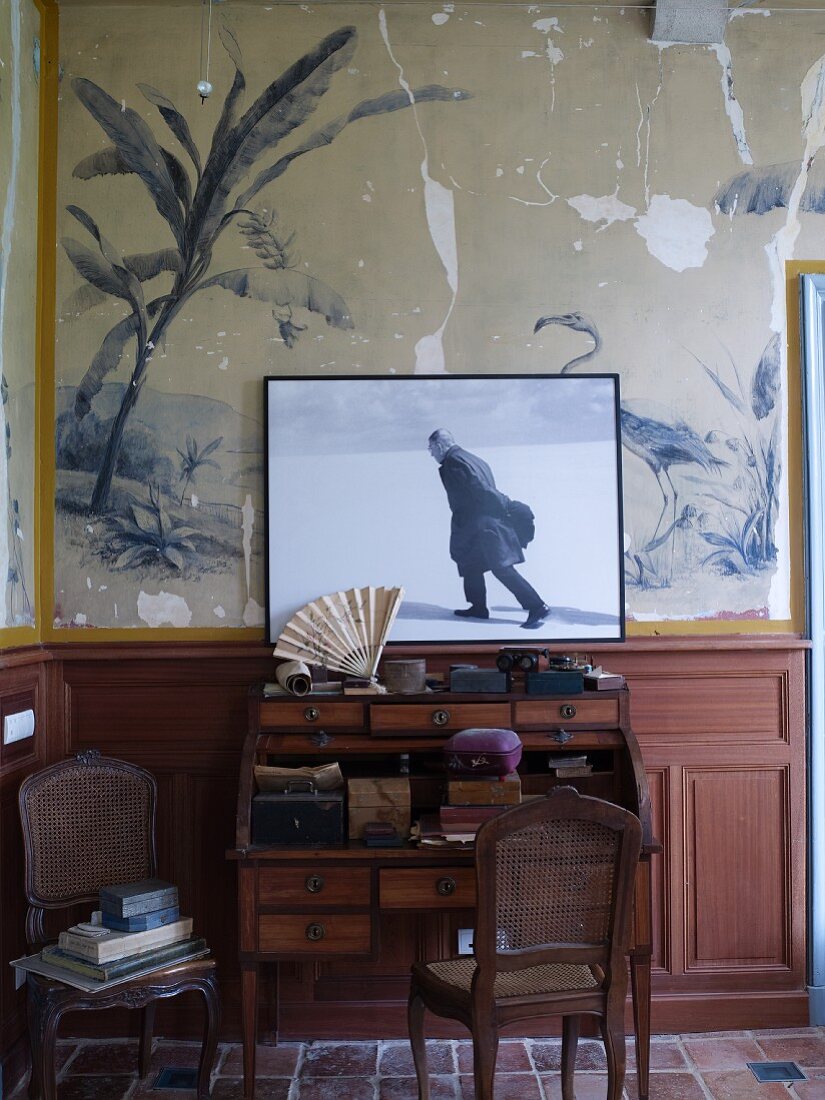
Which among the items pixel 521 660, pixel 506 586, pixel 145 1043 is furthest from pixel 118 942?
pixel 506 586

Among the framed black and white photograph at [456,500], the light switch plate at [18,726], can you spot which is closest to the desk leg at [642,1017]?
the framed black and white photograph at [456,500]

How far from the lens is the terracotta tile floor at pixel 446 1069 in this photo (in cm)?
322

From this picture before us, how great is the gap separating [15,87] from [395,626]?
229cm

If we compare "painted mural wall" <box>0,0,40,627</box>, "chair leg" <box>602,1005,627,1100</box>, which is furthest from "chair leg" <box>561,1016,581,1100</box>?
"painted mural wall" <box>0,0,40,627</box>

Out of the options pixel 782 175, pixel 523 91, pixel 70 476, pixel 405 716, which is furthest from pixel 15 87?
pixel 782 175

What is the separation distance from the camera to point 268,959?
3109mm

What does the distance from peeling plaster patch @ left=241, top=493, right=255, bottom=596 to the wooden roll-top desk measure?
0.52 meters

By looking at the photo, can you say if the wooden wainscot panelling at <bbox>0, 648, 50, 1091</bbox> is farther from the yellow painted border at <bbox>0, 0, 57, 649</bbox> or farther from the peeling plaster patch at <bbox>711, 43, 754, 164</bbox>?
the peeling plaster patch at <bbox>711, 43, 754, 164</bbox>

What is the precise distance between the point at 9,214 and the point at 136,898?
229 cm

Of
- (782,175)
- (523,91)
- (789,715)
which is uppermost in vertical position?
(523,91)

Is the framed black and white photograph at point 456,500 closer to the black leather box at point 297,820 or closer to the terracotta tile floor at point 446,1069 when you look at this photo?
the black leather box at point 297,820

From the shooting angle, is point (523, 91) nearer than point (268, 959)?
No

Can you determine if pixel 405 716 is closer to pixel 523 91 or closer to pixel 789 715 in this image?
pixel 789 715

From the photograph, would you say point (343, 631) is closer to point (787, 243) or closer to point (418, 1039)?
point (418, 1039)
